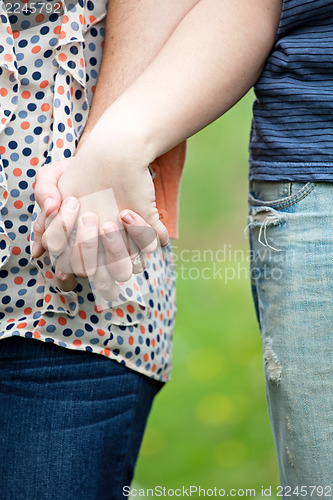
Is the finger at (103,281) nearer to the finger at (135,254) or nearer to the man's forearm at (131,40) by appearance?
the finger at (135,254)

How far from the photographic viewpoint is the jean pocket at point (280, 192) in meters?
0.98

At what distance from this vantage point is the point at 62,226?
0.86 m

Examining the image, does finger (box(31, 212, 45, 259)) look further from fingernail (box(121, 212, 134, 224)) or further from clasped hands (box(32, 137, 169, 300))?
fingernail (box(121, 212, 134, 224))

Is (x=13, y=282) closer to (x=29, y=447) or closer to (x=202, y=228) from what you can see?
(x=29, y=447)

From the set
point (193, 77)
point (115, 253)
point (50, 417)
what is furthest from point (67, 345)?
point (193, 77)

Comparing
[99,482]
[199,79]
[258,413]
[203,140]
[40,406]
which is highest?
[203,140]

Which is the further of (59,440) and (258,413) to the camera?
(258,413)

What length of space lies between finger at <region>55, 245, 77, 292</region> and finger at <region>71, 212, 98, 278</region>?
0.02 metres

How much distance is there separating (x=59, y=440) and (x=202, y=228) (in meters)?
3.33

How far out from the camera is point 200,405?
108 inches

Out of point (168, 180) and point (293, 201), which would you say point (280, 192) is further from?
point (168, 180)

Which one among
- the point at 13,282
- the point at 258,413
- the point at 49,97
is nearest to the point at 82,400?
the point at 13,282

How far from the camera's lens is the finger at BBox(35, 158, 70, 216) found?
0.87 m

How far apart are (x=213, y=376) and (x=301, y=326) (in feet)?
6.58
